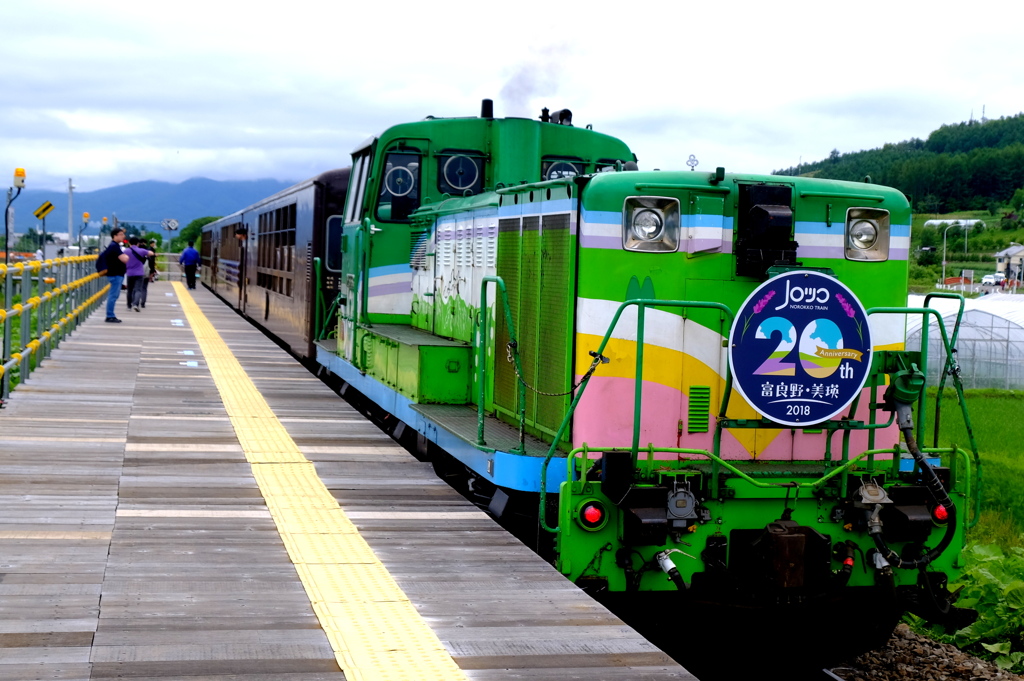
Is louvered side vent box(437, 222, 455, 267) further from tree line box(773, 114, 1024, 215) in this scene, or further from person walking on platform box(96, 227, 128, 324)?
tree line box(773, 114, 1024, 215)

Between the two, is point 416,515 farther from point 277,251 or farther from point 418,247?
point 277,251

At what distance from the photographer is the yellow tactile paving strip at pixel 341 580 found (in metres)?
3.90

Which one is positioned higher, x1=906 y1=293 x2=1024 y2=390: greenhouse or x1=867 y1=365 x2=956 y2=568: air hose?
x1=867 y1=365 x2=956 y2=568: air hose

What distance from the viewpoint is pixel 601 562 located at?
5.11m

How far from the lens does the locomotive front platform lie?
3900 millimetres

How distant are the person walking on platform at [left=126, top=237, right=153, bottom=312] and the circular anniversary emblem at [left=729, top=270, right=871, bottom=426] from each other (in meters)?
18.9

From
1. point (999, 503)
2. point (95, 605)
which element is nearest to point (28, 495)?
point (95, 605)

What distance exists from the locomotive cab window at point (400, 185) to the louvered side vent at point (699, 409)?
437cm

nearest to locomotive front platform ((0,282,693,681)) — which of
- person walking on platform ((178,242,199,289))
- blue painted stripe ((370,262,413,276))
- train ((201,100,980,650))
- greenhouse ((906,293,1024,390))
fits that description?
train ((201,100,980,650))

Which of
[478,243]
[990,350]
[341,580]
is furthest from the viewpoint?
[990,350]

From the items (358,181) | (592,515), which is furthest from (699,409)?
(358,181)

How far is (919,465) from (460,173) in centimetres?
507

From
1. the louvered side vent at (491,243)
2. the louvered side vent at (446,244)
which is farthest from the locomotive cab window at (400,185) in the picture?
the louvered side vent at (491,243)

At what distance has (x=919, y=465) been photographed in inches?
205
